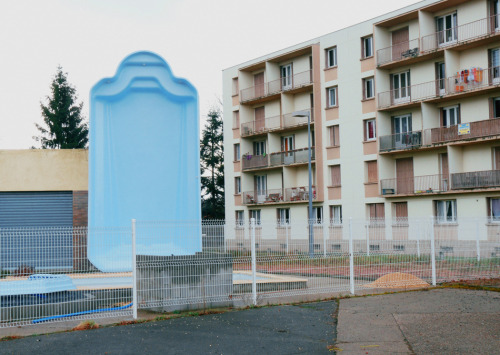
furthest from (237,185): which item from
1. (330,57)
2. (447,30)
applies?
(447,30)

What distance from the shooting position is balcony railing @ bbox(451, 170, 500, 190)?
31.3 m

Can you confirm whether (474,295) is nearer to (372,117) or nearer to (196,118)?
(196,118)

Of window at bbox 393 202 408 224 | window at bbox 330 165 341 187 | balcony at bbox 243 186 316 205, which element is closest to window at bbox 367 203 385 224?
window at bbox 393 202 408 224

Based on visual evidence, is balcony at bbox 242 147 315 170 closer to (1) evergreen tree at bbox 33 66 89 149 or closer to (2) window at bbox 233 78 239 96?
(2) window at bbox 233 78 239 96

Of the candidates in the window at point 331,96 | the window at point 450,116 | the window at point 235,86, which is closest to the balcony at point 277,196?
the window at point 331,96

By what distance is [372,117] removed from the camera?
3778 cm

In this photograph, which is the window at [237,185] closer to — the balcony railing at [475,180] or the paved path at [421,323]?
the balcony railing at [475,180]

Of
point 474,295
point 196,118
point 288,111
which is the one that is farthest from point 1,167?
point 288,111

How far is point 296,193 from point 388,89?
1017 centimetres

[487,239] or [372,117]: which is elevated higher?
[372,117]

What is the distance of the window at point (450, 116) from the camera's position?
34.0 metres

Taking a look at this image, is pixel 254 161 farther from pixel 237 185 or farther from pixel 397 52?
pixel 397 52

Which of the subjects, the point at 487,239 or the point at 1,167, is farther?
the point at 1,167

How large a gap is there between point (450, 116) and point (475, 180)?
439 cm
